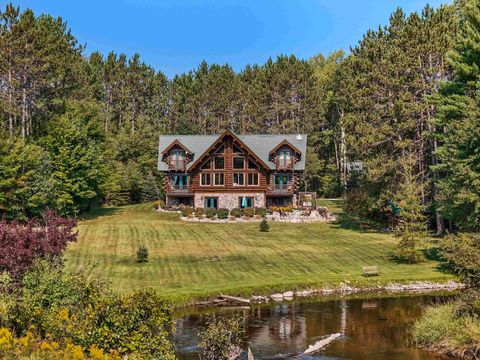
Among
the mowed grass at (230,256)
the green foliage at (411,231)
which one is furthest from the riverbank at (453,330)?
the green foliage at (411,231)

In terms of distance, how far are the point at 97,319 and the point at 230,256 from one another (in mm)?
29227

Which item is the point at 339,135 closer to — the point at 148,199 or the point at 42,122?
the point at 148,199

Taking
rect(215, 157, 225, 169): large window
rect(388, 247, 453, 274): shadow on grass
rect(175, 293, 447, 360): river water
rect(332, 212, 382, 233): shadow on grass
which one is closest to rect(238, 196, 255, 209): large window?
rect(215, 157, 225, 169): large window

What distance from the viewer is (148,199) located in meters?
87.7

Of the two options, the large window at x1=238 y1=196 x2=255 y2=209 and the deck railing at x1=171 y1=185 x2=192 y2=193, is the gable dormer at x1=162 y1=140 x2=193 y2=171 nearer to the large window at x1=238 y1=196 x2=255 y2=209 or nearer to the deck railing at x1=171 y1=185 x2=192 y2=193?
the deck railing at x1=171 y1=185 x2=192 y2=193

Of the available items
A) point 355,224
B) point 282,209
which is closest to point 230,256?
point 282,209

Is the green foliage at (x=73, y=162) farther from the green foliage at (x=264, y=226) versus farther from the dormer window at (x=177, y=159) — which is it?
the green foliage at (x=264, y=226)

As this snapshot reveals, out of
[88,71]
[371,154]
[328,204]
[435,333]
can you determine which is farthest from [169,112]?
[435,333]

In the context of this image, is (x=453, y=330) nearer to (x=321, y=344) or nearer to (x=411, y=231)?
(x=321, y=344)

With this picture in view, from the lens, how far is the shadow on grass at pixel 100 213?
229ft

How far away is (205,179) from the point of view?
73.1 meters

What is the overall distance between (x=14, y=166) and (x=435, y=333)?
150ft

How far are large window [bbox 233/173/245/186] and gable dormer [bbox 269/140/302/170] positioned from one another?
15.5ft

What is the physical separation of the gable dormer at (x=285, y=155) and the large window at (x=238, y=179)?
4729 millimetres
